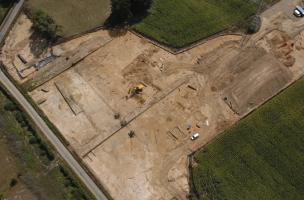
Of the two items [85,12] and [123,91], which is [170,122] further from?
[85,12]

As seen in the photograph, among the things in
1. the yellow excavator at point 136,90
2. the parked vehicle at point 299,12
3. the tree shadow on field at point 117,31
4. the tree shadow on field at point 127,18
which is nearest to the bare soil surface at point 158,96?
the yellow excavator at point 136,90

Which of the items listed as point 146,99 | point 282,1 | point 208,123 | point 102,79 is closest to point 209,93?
point 208,123

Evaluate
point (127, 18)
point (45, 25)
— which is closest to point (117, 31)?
point (127, 18)

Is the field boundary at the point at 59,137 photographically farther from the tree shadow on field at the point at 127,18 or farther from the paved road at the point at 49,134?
the tree shadow on field at the point at 127,18

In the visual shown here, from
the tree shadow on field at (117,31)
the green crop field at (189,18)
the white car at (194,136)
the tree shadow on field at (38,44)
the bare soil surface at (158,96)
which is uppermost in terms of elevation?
the tree shadow on field at (38,44)

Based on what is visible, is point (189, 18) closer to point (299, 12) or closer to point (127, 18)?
point (127, 18)

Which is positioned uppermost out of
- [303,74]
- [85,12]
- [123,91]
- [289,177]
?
[85,12]
